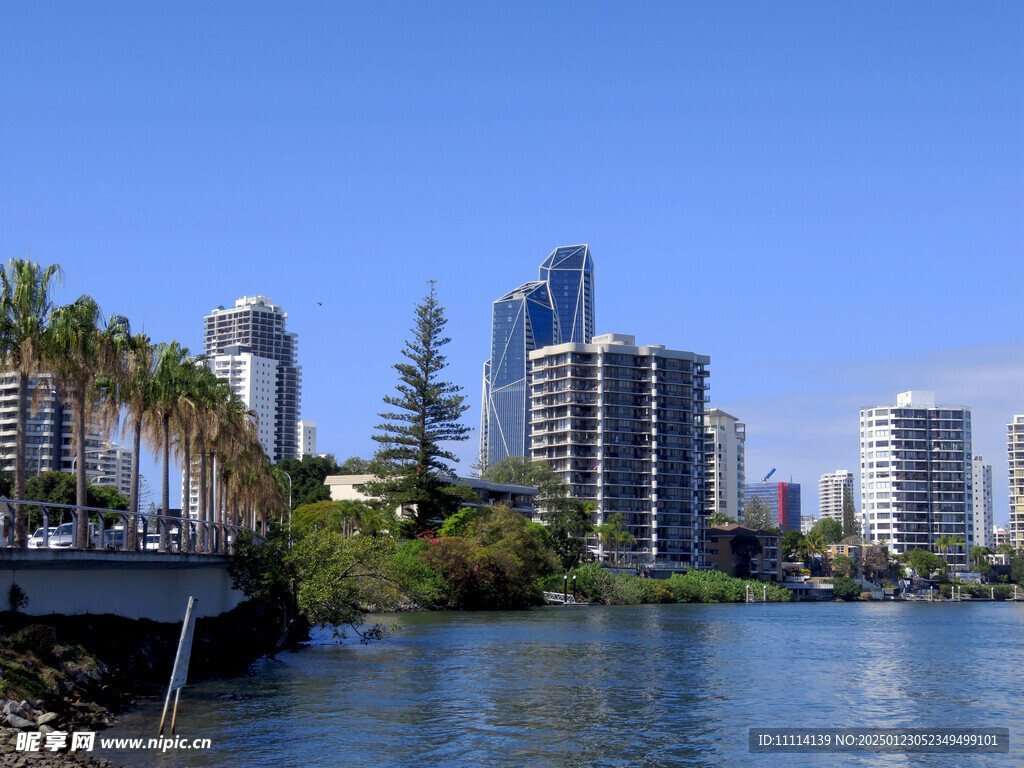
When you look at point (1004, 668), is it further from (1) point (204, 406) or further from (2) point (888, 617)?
(2) point (888, 617)

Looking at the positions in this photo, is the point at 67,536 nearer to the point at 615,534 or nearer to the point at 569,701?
the point at 569,701

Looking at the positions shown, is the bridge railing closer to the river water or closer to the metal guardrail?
the river water

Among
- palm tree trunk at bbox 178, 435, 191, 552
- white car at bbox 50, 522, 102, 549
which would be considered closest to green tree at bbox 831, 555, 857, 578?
palm tree trunk at bbox 178, 435, 191, 552

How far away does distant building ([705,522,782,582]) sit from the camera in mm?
163250

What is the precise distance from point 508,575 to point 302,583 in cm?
5010

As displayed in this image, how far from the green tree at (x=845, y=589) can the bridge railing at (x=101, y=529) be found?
134367 mm

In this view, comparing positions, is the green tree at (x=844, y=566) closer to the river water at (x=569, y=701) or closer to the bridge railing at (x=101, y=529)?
the river water at (x=569, y=701)

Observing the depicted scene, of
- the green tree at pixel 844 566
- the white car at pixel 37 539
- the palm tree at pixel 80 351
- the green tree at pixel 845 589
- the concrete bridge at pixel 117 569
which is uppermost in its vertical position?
the palm tree at pixel 80 351

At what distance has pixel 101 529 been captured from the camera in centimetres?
2912

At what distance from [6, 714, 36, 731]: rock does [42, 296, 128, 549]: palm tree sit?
869 cm

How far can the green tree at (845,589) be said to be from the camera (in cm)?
15688

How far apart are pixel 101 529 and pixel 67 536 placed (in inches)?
129

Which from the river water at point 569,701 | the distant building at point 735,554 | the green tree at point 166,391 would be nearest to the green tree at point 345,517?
the river water at point 569,701

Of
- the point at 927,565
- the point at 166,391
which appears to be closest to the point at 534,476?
the point at 927,565
